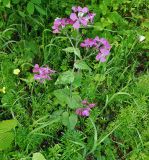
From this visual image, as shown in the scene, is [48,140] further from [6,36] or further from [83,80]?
[6,36]

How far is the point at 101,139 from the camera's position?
245 cm

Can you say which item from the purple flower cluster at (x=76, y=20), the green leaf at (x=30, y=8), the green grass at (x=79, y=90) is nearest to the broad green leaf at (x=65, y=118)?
the green grass at (x=79, y=90)

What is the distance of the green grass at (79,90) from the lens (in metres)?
2.46

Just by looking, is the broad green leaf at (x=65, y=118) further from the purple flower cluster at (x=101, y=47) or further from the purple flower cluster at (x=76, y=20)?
the purple flower cluster at (x=76, y=20)

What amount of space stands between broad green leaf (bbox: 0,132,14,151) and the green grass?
0.05m

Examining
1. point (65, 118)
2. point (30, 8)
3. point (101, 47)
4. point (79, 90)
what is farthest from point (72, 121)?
point (30, 8)

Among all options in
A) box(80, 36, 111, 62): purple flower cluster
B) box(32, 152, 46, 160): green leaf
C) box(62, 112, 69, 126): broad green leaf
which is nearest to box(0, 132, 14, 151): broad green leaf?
box(32, 152, 46, 160): green leaf

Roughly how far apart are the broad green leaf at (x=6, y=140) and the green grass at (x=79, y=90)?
0.17ft

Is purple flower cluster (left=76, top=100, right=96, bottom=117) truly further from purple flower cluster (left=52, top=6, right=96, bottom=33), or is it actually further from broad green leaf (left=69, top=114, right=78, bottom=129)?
purple flower cluster (left=52, top=6, right=96, bottom=33)

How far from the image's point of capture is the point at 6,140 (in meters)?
2.36

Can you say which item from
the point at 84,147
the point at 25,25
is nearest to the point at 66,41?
the point at 25,25

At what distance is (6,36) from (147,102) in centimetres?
113

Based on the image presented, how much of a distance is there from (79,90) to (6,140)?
0.67 m

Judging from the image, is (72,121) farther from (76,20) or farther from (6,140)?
(76,20)
